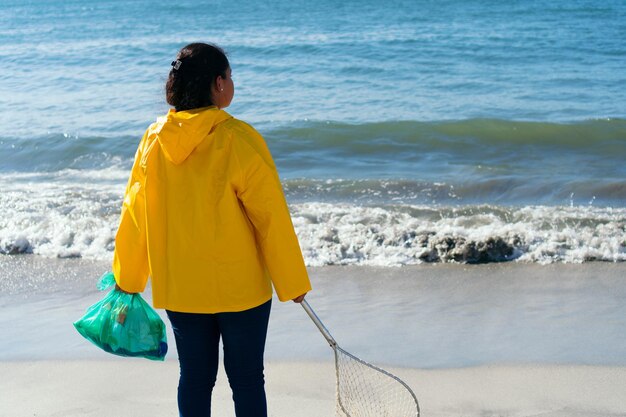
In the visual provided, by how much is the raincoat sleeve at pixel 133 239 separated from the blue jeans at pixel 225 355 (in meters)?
0.19

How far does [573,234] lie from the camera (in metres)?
6.83

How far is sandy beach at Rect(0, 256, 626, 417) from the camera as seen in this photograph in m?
3.99

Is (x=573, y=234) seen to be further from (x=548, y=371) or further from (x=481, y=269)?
(x=548, y=371)

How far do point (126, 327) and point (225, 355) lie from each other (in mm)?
398

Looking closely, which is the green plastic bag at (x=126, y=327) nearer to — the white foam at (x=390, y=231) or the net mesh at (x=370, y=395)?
the net mesh at (x=370, y=395)

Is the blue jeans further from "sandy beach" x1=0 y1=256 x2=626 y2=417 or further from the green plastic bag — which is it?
"sandy beach" x1=0 y1=256 x2=626 y2=417

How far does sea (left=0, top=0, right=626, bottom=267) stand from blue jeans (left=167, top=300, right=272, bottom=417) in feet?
2.69

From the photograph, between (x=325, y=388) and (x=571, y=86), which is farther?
(x=571, y=86)

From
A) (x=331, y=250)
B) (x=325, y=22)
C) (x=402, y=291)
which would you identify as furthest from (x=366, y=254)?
(x=325, y=22)

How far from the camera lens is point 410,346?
15.4 feet

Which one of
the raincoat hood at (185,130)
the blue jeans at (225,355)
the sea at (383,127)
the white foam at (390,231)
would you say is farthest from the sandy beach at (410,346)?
the raincoat hood at (185,130)

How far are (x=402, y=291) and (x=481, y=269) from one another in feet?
2.59

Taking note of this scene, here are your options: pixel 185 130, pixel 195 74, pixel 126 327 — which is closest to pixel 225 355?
pixel 126 327

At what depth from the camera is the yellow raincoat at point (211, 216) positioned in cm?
276
